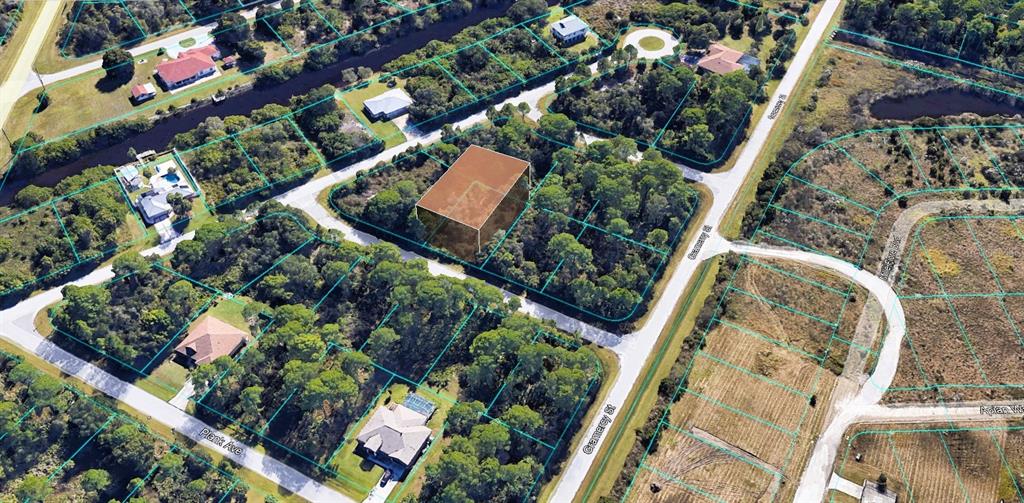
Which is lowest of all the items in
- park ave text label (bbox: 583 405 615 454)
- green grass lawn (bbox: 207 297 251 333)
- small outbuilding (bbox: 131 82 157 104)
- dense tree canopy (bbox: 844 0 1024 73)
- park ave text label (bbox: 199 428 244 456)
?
park ave text label (bbox: 199 428 244 456)

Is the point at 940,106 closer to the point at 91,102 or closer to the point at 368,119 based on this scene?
the point at 368,119

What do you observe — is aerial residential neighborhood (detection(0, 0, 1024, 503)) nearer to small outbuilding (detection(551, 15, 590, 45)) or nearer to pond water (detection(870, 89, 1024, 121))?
small outbuilding (detection(551, 15, 590, 45))

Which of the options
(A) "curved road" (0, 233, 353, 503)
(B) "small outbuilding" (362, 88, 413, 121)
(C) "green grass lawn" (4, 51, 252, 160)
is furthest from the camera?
(B) "small outbuilding" (362, 88, 413, 121)

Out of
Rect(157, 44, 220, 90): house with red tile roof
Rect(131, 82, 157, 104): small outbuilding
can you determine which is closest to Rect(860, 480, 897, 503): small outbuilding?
Rect(157, 44, 220, 90): house with red tile roof

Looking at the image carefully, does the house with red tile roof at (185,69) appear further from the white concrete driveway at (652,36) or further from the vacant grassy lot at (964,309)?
the vacant grassy lot at (964,309)

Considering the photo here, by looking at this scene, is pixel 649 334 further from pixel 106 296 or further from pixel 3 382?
pixel 3 382

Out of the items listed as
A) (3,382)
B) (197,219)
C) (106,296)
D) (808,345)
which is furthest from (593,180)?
(3,382)
